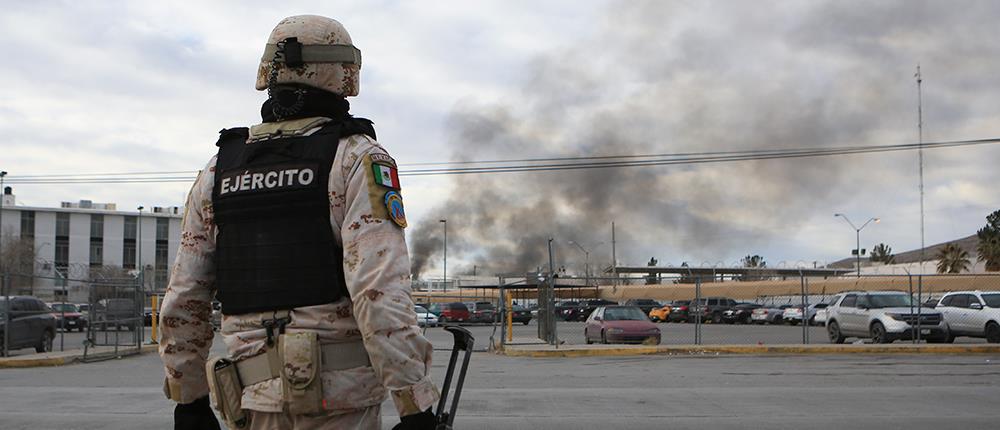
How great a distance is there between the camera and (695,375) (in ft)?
42.7

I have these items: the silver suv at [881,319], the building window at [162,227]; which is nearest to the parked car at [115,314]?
the silver suv at [881,319]

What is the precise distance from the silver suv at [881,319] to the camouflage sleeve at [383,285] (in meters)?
21.0

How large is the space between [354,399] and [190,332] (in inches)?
25.8

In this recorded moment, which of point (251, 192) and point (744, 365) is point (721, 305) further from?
point (251, 192)

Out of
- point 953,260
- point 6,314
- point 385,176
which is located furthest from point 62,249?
point 385,176

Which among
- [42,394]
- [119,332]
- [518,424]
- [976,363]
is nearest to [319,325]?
[518,424]

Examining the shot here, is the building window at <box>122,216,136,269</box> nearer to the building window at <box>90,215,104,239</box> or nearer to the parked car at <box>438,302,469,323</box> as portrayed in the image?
the building window at <box>90,215,104,239</box>

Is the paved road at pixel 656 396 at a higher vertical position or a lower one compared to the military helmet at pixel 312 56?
lower

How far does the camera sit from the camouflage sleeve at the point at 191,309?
9.26 feet

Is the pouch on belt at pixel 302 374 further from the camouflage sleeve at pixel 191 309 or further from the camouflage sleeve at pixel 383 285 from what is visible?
the camouflage sleeve at pixel 191 309

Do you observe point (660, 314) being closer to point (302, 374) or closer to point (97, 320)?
point (97, 320)

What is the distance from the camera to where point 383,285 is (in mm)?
2426

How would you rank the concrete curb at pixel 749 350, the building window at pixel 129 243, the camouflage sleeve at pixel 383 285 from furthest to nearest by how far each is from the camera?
the building window at pixel 129 243, the concrete curb at pixel 749 350, the camouflage sleeve at pixel 383 285

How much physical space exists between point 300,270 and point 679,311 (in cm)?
4526
